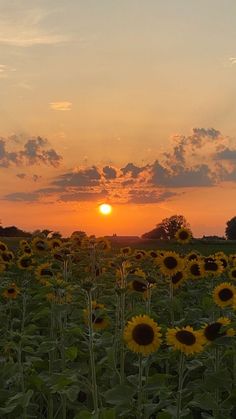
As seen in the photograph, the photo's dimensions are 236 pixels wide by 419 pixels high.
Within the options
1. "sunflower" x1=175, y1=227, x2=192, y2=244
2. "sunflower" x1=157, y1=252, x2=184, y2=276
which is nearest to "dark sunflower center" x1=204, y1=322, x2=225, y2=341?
"sunflower" x1=157, y1=252, x2=184, y2=276

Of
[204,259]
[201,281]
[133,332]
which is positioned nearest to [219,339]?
[133,332]

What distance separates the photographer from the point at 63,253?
9375 mm

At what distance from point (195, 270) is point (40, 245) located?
277 centimetres

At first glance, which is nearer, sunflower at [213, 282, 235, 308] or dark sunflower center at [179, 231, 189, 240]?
sunflower at [213, 282, 235, 308]

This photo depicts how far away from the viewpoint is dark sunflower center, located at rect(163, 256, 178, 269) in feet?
32.7

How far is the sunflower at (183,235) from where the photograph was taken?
14352 mm

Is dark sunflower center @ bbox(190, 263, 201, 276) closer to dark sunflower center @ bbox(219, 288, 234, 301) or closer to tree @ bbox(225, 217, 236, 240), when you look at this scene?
dark sunflower center @ bbox(219, 288, 234, 301)

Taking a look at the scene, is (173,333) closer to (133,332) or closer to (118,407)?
(133,332)

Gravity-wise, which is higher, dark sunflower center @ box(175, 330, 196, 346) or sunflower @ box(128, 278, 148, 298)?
sunflower @ box(128, 278, 148, 298)

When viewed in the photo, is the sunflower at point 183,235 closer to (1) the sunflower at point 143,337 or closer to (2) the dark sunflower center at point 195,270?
(2) the dark sunflower center at point 195,270

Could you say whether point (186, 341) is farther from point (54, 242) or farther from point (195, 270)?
point (54, 242)

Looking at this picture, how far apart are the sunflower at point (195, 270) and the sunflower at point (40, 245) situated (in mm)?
2570

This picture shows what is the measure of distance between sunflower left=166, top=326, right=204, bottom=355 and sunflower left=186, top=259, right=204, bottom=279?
16.8 feet

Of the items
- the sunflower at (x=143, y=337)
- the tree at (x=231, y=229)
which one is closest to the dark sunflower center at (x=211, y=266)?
the sunflower at (x=143, y=337)
